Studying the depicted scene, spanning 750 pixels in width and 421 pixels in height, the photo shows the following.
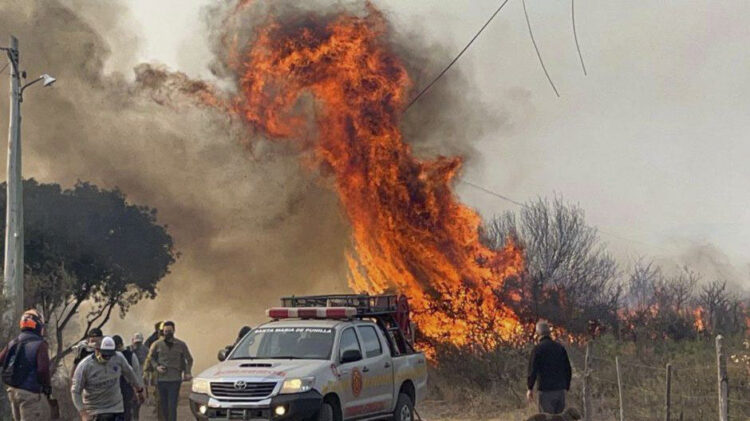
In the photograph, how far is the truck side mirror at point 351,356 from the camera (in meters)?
13.7

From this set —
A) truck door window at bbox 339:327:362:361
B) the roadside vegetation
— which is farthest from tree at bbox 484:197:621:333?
truck door window at bbox 339:327:362:361

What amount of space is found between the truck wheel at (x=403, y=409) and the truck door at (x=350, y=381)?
1212mm

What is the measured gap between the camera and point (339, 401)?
43.4 feet

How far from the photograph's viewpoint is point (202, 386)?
12898 millimetres

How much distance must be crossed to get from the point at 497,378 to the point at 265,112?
11778mm

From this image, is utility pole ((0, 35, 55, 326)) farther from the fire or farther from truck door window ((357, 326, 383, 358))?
the fire

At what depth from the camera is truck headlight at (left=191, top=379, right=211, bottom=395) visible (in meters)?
12.8

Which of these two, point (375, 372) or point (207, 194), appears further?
point (207, 194)

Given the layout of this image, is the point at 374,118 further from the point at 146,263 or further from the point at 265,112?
the point at 146,263

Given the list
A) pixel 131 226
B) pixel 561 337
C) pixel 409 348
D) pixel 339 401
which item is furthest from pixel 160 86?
pixel 339 401

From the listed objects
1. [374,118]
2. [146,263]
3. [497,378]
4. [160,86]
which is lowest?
[497,378]

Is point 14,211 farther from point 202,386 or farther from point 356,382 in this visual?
point 356,382

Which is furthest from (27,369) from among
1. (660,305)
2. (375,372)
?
(660,305)

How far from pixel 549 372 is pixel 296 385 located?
Result: 11.9 feet
